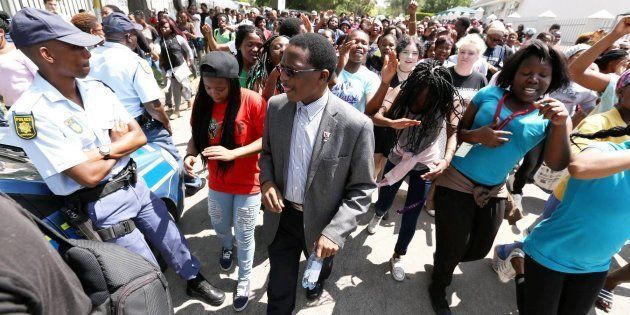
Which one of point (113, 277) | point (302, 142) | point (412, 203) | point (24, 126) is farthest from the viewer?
point (412, 203)

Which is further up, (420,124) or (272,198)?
(420,124)

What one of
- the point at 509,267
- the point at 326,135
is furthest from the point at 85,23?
the point at 509,267

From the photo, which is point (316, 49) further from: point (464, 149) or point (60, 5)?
point (60, 5)

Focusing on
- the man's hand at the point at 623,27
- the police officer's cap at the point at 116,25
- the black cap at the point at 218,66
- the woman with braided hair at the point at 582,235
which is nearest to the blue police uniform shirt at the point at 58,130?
the black cap at the point at 218,66

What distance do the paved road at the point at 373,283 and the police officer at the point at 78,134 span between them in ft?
2.98

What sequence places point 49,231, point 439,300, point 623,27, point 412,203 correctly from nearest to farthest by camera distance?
point 49,231, point 623,27, point 439,300, point 412,203

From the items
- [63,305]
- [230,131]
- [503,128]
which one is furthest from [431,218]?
[63,305]

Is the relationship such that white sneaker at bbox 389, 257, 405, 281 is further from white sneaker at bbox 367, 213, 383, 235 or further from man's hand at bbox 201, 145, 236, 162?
man's hand at bbox 201, 145, 236, 162

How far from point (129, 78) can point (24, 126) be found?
64.6 inches

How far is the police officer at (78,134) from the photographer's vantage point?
5.29 ft

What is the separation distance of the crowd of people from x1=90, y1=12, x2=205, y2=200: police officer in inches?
0.8

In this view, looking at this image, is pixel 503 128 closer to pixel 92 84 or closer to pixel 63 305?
pixel 63 305

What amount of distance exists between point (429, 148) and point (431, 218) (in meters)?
1.83

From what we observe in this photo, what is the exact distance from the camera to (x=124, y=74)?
3.03 metres
